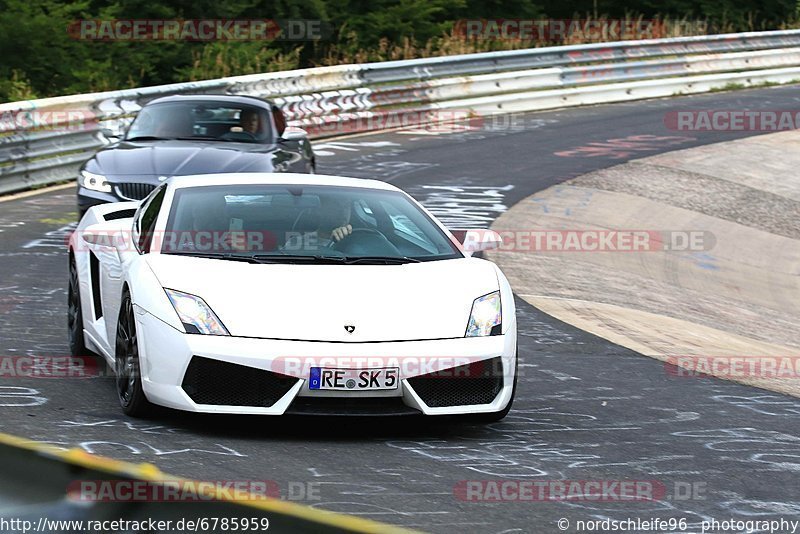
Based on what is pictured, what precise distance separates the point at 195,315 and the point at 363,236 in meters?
1.34

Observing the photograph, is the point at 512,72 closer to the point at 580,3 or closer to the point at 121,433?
the point at 580,3

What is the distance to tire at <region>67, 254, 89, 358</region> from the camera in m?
9.06

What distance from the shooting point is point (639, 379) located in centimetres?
926

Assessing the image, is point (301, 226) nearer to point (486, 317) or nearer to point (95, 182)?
point (486, 317)

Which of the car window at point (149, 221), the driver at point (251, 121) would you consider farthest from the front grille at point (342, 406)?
the driver at point (251, 121)

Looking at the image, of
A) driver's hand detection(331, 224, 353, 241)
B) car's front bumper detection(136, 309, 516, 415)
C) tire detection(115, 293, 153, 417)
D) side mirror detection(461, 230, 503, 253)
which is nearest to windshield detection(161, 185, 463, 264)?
driver's hand detection(331, 224, 353, 241)

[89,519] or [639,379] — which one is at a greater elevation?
[89,519]

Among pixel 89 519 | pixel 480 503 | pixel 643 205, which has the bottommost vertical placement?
pixel 643 205

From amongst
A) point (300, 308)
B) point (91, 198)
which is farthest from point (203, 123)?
point (300, 308)

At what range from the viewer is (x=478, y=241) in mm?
8219

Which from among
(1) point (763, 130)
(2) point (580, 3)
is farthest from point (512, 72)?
(2) point (580, 3)

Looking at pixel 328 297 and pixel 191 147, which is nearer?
pixel 328 297

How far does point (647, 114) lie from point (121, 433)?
22.7 metres

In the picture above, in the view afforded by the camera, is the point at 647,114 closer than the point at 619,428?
No
